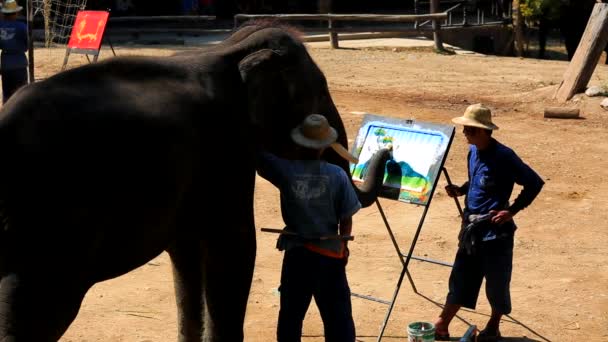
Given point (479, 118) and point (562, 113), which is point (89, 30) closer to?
point (562, 113)

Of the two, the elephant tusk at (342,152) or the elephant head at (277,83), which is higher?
the elephant head at (277,83)

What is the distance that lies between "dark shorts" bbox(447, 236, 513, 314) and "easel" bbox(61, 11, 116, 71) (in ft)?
42.7

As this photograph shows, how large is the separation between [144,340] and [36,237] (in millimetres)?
2508

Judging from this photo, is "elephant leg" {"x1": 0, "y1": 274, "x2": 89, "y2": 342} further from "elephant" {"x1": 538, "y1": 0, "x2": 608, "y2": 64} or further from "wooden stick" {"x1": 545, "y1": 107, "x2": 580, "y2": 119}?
"elephant" {"x1": 538, "y1": 0, "x2": 608, "y2": 64}

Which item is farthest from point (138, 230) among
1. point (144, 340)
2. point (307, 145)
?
point (144, 340)

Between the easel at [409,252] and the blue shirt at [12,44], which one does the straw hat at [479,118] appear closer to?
the easel at [409,252]

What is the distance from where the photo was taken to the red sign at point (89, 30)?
19.0m

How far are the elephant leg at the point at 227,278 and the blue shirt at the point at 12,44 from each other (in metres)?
8.81

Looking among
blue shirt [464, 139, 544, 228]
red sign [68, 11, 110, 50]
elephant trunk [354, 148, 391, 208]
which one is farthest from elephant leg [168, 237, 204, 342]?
red sign [68, 11, 110, 50]

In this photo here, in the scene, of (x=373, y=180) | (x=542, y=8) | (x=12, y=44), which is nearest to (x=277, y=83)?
(x=373, y=180)

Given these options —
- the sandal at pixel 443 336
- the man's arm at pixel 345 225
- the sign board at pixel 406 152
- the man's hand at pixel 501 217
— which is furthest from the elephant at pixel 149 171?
the sandal at pixel 443 336

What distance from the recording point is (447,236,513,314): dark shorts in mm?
6625

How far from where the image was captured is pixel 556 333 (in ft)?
23.2

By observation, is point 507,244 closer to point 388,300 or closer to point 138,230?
point 388,300
